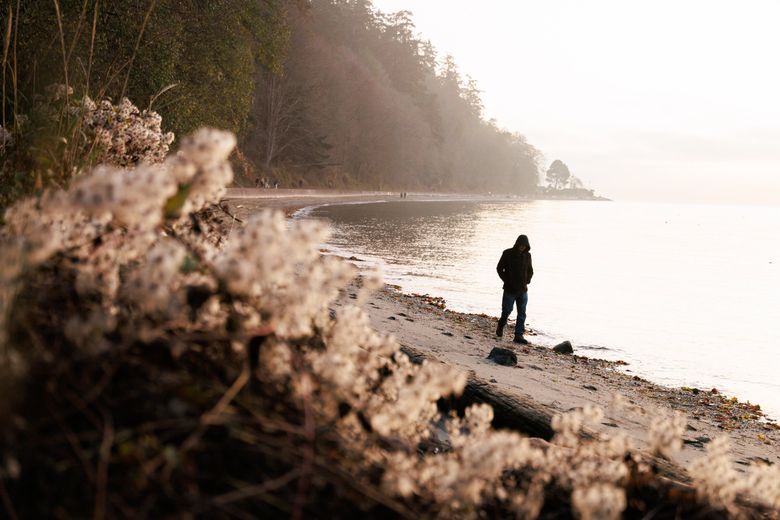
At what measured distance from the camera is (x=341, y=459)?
1629 millimetres

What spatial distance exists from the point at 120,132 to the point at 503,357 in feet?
23.3

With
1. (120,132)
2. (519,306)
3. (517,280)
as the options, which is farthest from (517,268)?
(120,132)

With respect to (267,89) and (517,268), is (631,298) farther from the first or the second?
(267,89)

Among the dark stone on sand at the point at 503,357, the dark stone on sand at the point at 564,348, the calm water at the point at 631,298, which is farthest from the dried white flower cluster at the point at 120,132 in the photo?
the calm water at the point at 631,298

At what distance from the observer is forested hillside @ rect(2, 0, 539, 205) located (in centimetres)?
477

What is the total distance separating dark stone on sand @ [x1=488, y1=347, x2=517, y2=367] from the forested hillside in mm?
6353

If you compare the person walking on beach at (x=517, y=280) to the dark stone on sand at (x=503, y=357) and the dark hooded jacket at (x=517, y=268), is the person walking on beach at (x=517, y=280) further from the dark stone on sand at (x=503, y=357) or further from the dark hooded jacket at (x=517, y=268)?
the dark stone on sand at (x=503, y=357)

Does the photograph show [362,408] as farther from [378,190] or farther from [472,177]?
[472,177]

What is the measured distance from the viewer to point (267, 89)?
59906 mm

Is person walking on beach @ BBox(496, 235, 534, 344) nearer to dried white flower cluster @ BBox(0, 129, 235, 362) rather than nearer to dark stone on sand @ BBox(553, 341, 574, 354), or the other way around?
dark stone on sand @ BBox(553, 341, 574, 354)

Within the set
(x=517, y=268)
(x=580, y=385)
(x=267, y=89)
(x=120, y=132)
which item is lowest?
(x=580, y=385)

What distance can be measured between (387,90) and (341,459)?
9727 centimetres

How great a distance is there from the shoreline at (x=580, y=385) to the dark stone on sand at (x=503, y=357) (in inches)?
6.5

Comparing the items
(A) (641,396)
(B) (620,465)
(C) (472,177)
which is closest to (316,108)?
(A) (641,396)
